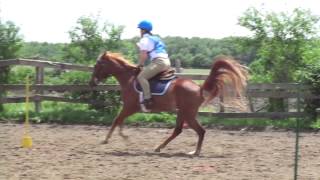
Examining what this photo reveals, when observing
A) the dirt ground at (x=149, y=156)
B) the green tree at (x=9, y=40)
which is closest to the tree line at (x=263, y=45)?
the green tree at (x=9, y=40)

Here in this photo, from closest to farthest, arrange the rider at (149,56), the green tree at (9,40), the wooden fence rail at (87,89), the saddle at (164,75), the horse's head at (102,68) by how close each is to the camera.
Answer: the rider at (149,56) < the saddle at (164,75) < the horse's head at (102,68) < the wooden fence rail at (87,89) < the green tree at (9,40)

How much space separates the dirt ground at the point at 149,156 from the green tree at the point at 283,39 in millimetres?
2631

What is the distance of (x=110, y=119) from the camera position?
1490cm

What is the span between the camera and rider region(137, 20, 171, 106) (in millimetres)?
10781

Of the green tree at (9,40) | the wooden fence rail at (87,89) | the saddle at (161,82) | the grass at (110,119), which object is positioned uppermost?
the green tree at (9,40)

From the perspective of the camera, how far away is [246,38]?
16391mm

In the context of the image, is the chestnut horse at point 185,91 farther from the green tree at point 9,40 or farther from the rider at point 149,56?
the green tree at point 9,40

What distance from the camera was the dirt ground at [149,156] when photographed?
26.2 ft

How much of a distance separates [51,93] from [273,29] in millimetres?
6252

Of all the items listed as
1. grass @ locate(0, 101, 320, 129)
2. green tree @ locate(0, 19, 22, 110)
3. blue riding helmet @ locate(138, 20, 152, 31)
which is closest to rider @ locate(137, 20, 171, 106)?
blue riding helmet @ locate(138, 20, 152, 31)

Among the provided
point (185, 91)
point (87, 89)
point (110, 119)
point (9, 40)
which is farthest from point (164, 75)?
point (9, 40)

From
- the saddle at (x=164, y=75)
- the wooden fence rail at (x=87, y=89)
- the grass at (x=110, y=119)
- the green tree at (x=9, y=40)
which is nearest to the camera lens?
the saddle at (x=164, y=75)

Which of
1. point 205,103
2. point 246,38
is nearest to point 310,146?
point 205,103

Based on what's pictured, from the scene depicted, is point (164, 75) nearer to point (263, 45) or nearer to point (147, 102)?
point (147, 102)
